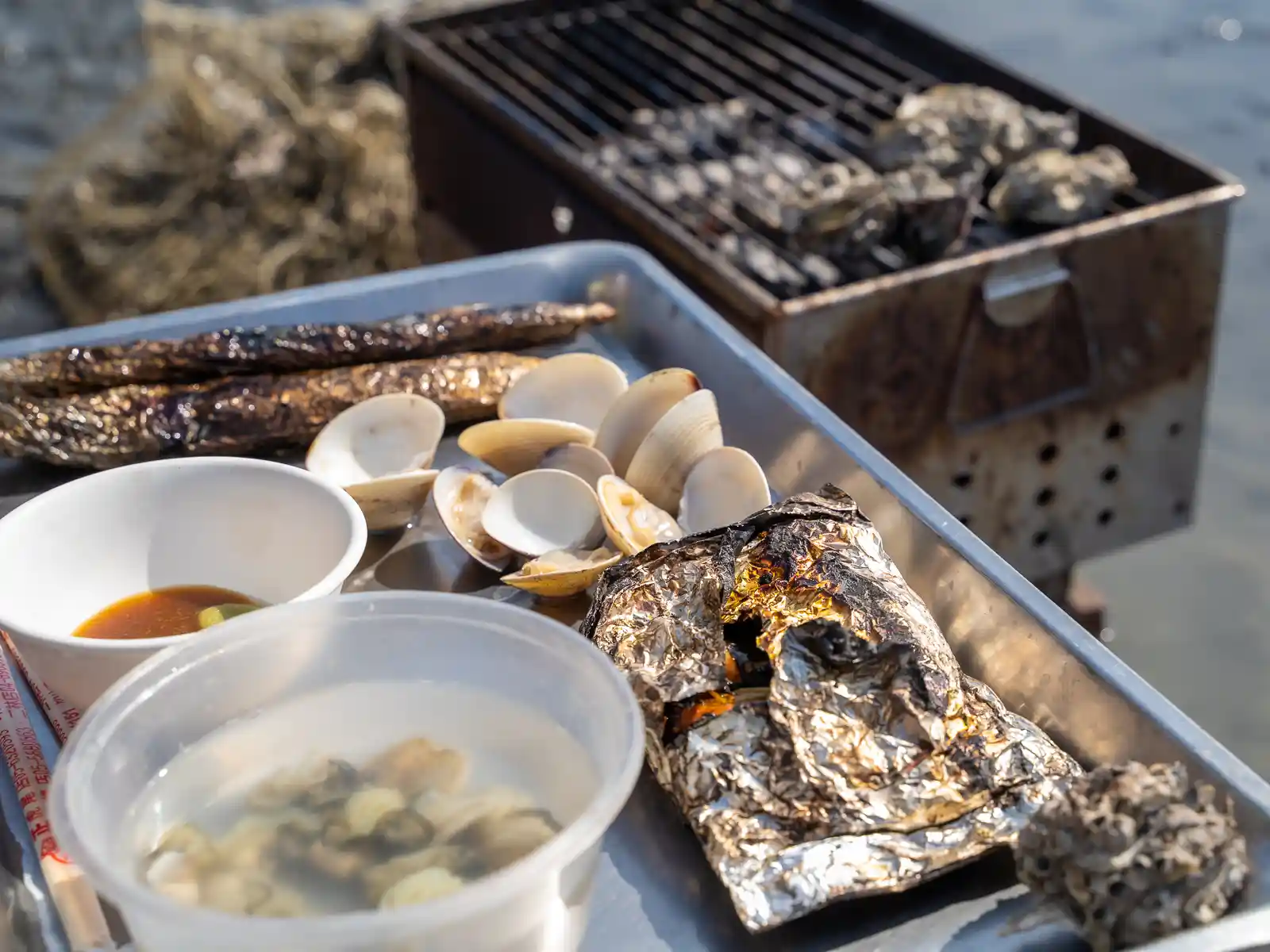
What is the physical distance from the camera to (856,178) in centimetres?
227

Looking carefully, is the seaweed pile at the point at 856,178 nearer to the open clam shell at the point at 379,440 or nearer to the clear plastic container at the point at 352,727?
the open clam shell at the point at 379,440

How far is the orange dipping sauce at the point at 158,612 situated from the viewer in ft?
4.03

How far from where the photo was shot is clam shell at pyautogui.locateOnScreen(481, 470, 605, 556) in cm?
139

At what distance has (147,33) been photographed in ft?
15.1

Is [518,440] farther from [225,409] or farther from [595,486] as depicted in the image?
[225,409]

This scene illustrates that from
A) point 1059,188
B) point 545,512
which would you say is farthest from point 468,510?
point 1059,188

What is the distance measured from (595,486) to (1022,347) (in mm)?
975

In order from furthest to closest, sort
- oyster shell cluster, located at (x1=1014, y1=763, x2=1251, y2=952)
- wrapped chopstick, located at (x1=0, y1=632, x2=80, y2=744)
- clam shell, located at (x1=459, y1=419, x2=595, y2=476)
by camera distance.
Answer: clam shell, located at (x1=459, y1=419, x2=595, y2=476), wrapped chopstick, located at (x1=0, y1=632, x2=80, y2=744), oyster shell cluster, located at (x1=1014, y1=763, x2=1251, y2=952)

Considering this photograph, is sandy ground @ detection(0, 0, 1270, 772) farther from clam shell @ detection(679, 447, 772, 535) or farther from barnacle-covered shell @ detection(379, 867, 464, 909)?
barnacle-covered shell @ detection(379, 867, 464, 909)

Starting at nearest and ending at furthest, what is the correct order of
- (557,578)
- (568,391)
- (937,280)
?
(557,578) < (568,391) < (937,280)

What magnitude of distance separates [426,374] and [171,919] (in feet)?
3.06

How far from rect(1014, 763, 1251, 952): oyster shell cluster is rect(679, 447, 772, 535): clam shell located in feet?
1.73

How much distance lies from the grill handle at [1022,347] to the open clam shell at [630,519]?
0.86 meters

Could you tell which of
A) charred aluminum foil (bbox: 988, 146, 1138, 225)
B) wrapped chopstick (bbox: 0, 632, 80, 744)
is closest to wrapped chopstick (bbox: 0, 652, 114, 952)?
wrapped chopstick (bbox: 0, 632, 80, 744)
